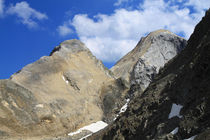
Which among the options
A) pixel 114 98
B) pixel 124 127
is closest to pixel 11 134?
pixel 124 127

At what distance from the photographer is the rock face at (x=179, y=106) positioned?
12.6 m

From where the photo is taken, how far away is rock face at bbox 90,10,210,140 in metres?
12.6

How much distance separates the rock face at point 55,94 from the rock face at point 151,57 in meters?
8.09

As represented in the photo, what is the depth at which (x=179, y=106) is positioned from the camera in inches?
637

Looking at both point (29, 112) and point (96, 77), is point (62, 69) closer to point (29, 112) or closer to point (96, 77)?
point (96, 77)

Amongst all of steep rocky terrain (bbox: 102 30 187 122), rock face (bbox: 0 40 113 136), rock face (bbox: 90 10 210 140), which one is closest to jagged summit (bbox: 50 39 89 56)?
rock face (bbox: 0 40 113 136)

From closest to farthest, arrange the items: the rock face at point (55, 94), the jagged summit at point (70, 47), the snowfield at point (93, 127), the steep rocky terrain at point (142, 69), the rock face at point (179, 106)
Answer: the rock face at point (179, 106) < the rock face at point (55, 94) < the snowfield at point (93, 127) < the steep rocky terrain at point (142, 69) < the jagged summit at point (70, 47)

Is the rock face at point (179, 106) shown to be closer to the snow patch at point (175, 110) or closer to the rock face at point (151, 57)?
the snow patch at point (175, 110)

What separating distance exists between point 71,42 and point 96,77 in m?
14.9

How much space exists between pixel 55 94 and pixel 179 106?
37.0 m

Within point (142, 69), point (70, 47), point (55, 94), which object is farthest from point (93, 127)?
point (70, 47)

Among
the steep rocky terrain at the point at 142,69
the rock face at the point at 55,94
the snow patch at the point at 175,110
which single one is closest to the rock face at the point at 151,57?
the steep rocky terrain at the point at 142,69

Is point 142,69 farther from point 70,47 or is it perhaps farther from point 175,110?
point 175,110

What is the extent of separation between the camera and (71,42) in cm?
7162
